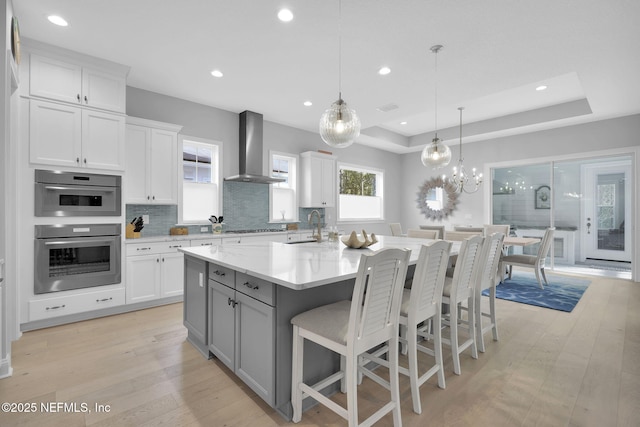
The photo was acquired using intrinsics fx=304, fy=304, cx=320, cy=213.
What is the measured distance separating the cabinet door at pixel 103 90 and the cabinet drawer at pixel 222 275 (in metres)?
2.48

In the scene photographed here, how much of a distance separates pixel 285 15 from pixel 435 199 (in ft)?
20.4

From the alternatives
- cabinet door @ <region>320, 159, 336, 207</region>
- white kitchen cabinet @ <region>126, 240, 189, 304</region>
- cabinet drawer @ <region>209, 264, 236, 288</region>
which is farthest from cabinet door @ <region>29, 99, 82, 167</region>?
cabinet door @ <region>320, 159, 336, 207</region>

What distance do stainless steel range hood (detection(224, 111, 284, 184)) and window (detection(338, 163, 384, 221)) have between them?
7.44 ft

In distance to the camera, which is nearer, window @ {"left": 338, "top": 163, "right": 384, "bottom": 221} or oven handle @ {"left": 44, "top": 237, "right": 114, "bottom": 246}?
oven handle @ {"left": 44, "top": 237, "right": 114, "bottom": 246}

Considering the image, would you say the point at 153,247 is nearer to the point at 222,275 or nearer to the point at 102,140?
the point at 102,140

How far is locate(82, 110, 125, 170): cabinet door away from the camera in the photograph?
3311 mm

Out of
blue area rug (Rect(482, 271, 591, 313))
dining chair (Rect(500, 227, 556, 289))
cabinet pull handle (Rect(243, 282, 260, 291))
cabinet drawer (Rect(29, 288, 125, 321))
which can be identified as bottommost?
blue area rug (Rect(482, 271, 591, 313))

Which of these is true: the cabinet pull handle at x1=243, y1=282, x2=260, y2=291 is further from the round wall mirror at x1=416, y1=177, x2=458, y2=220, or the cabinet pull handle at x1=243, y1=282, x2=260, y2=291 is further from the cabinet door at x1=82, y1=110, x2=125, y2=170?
the round wall mirror at x1=416, y1=177, x2=458, y2=220

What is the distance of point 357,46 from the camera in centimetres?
308

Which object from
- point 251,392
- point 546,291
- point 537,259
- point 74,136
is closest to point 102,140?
point 74,136

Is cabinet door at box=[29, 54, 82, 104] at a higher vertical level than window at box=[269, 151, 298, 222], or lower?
higher

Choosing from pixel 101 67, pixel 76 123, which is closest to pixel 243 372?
pixel 76 123

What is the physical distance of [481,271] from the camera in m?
2.61

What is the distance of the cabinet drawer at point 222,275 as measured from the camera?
2.11 meters
